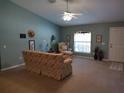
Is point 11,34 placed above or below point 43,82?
above

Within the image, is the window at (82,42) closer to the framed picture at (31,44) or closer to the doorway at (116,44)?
the doorway at (116,44)

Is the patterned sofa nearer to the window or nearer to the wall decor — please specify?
the wall decor

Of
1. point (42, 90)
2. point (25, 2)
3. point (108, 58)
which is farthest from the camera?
point (108, 58)

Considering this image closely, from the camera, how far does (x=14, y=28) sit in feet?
18.3

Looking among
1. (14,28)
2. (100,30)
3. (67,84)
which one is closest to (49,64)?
(67,84)

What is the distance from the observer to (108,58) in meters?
7.10

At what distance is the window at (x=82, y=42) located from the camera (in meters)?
7.99

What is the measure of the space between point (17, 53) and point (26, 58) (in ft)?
3.60

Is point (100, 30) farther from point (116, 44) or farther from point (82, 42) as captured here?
point (82, 42)

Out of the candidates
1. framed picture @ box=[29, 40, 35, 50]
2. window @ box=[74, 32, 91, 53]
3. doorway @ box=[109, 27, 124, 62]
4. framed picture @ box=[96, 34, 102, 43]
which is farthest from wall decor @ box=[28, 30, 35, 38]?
doorway @ box=[109, 27, 124, 62]

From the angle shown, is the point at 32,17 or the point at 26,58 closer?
the point at 26,58

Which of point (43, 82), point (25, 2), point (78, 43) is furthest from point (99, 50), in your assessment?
point (25, 2)

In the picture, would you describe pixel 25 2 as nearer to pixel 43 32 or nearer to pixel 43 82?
pixel 43 32

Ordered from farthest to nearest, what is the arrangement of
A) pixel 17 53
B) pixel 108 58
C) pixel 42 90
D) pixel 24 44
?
pixel 108 58, pixel 24 44, pixel 17 53, pixel 42 90
